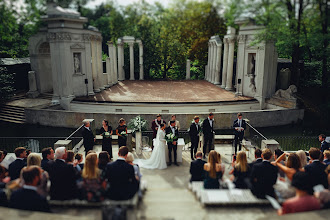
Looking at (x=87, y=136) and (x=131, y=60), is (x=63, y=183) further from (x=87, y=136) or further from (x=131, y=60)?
(x=131, y=60)

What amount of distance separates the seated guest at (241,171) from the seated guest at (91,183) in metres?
3.50

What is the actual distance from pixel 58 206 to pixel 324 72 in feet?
60.3

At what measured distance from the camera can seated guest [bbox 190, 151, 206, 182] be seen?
Answer: 26.2 ft

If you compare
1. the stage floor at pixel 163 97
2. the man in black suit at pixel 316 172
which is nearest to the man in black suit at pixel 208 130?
the man in black suit at pixel 316 172

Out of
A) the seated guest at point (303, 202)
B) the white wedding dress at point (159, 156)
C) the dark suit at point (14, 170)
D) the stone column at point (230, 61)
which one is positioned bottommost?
the white wedding dress at point (159, 156)

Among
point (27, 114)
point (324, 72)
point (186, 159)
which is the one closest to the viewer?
point (186, 159)

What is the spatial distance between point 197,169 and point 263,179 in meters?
2.02

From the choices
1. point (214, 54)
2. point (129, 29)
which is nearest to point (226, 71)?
point (214, 54)

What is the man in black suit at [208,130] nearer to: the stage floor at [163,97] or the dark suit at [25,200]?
the dark suit at [25,200]

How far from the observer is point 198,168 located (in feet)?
26.4

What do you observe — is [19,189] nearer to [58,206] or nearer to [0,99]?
[58,206]

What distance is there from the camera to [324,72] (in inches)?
723

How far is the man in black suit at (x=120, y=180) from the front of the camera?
6406mm

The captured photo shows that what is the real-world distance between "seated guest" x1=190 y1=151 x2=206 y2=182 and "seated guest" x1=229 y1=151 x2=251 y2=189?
107cm
